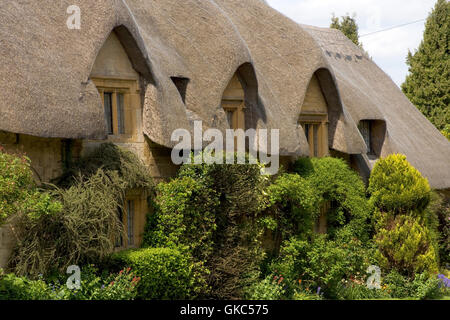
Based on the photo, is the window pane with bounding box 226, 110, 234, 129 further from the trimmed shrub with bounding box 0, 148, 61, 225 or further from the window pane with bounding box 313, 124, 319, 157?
the trimmed shrub with bounding box 0, 148, 61, 225

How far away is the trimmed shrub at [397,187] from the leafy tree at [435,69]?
618 inches

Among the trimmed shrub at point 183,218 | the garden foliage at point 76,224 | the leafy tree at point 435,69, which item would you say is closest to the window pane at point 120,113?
the garden foliage at point 76,224

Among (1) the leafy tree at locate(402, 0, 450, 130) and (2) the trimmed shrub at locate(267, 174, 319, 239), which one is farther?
(1) the leafy tree at locate(402, 0, 450, 130)

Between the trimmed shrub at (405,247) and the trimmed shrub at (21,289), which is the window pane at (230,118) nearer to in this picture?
the trimmed shrub at (405,247)

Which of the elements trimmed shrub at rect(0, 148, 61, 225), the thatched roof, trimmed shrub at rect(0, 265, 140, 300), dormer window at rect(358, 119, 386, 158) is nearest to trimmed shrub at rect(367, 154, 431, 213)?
the thatched roof

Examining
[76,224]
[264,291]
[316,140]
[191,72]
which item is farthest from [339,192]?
[76,224]

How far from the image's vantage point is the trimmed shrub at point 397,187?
19906 millimetres

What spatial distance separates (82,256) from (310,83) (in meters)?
9.86

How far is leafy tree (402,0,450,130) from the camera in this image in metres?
35.0

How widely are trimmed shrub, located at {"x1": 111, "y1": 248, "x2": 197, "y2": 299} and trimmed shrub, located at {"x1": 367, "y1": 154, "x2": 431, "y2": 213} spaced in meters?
7.78

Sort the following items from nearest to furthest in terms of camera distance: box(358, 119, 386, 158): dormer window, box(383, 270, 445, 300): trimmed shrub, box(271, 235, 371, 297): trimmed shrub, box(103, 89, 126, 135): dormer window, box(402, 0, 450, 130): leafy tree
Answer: box(103, 89, 126, 135): dormer window < box(271, 235, 371, 297): trimmed shrub < box(383, 270, 445, 300): trimmed shrub < box(358, 119, 386, 158): dormer window < box(402, 0, 450, 130): leafy tree

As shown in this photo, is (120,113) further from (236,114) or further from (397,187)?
(397,187)

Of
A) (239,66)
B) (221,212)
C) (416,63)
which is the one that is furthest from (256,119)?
(416,63)

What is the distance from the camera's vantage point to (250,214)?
16.5 meters
